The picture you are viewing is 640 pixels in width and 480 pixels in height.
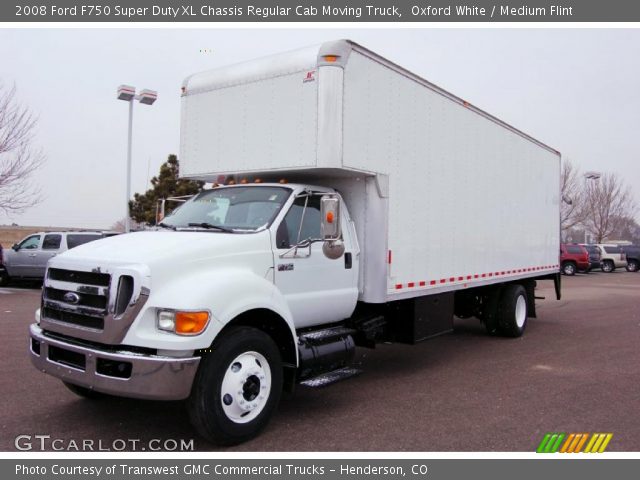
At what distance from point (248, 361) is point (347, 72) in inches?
125

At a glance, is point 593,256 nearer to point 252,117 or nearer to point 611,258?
point 611,258

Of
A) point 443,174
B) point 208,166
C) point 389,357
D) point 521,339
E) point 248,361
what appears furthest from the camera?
point 521,339

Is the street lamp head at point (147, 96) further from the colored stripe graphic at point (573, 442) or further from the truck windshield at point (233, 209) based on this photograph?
the colored stripe graphic at point (573, 442)

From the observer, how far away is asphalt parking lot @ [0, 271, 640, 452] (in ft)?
16.6

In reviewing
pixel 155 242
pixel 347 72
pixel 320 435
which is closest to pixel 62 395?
pixel 155 242

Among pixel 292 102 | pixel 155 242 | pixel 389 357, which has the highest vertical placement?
pixel 292 102

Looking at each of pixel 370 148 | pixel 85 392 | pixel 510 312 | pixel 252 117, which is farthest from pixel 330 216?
pixel 510 312

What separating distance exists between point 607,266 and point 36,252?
1302 inches

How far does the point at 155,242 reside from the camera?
5066 mm

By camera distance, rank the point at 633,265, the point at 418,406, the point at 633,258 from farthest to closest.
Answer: the point at 633,258, the point at 633,265, the point at 418,406

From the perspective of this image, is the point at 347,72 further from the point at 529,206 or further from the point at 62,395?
the point at 529,206

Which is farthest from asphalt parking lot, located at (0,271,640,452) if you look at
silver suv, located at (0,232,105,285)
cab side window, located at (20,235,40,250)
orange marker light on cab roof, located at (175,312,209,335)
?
cab side window, located at (20,235,40,250)

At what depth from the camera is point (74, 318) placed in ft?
15.9
